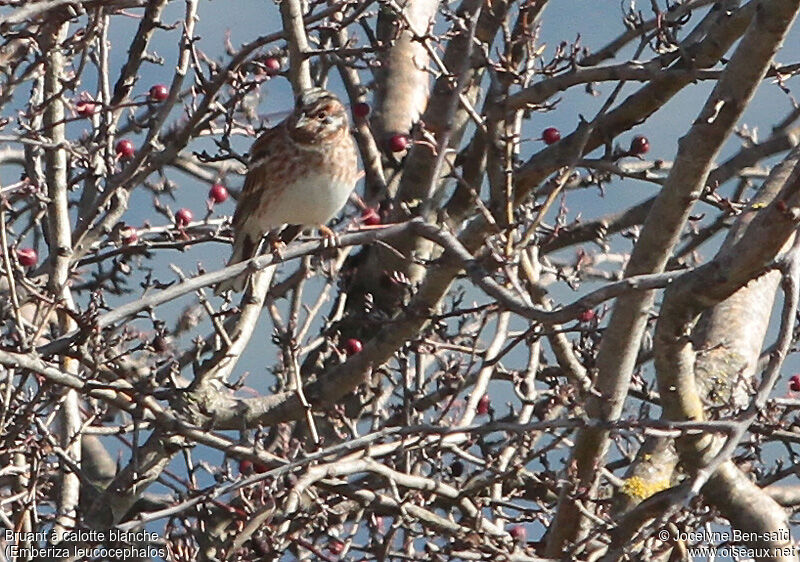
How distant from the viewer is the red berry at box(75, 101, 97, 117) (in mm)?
6269

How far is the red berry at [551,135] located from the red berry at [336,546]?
7.71 ft

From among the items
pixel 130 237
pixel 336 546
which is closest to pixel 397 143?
pixel 130 237

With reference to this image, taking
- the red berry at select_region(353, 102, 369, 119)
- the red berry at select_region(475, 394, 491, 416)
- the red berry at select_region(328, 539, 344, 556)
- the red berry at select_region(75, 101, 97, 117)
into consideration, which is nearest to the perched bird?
the red berry at select_region(353, 102, 369, 119)

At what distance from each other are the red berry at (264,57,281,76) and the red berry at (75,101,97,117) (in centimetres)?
86

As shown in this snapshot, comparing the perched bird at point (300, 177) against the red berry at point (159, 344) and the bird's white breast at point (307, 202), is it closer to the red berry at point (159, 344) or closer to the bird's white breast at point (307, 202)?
the bird's white breast at point (307, 202)

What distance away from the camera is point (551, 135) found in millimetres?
7160

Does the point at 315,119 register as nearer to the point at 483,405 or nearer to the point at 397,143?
the point at 397,143

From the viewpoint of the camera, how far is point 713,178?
7637 mm

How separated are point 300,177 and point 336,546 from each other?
1.93 meters

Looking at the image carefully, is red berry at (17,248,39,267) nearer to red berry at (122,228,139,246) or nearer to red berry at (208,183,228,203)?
red berry at (122,228,139,246)

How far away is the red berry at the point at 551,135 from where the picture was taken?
7133mm

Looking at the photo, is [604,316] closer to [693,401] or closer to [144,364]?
[693,401]

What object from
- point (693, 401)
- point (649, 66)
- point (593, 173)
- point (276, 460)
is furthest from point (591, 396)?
point (593, 173)

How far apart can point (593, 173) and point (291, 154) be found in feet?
6.09
